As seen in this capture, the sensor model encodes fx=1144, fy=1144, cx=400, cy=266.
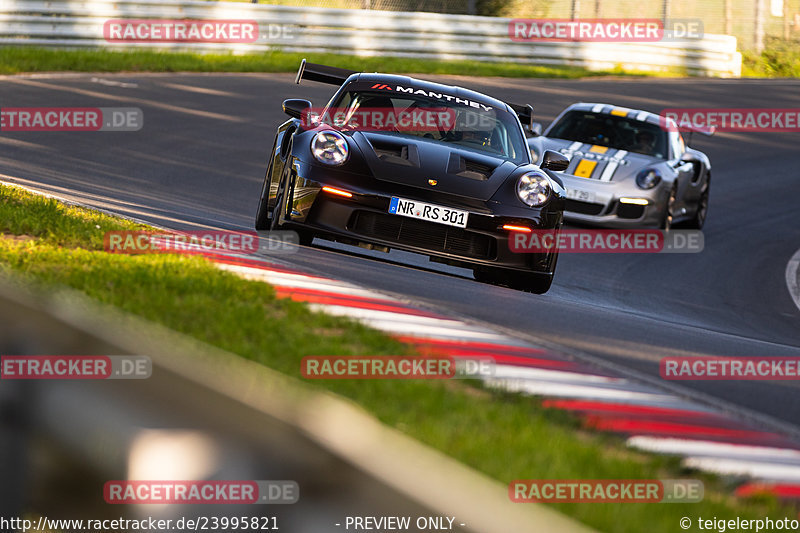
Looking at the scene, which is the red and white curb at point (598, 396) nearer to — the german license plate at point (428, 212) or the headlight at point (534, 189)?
the german license plate at point (428, 212)

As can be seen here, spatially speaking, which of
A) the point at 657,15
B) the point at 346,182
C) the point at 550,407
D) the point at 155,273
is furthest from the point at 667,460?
the point at 657,15

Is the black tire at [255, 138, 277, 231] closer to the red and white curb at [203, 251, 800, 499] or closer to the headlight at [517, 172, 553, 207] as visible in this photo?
the headlight at [517, 172, 553, 207]

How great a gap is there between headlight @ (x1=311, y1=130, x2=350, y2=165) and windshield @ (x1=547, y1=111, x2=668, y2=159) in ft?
18.9

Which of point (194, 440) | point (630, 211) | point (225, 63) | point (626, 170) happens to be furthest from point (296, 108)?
point (225, 63)

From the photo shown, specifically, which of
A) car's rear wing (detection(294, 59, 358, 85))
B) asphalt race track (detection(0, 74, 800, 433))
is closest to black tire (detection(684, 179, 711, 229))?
asphalt race track (detection(0, 74, 800, 433))

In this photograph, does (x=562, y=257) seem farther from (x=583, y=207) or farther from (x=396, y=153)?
(x=396, y=153)

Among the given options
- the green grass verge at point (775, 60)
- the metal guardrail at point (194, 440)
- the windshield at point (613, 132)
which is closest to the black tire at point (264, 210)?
the windshield at point (613, 132)

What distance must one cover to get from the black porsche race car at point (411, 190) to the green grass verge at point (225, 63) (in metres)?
9.23

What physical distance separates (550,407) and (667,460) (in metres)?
0.55

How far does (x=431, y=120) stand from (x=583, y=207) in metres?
3.83

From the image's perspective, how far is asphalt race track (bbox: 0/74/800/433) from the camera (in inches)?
256

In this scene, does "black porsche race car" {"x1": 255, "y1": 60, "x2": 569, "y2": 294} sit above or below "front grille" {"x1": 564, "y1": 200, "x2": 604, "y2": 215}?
above

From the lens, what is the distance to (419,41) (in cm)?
2211

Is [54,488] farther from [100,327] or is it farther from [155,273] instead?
[155,273]
